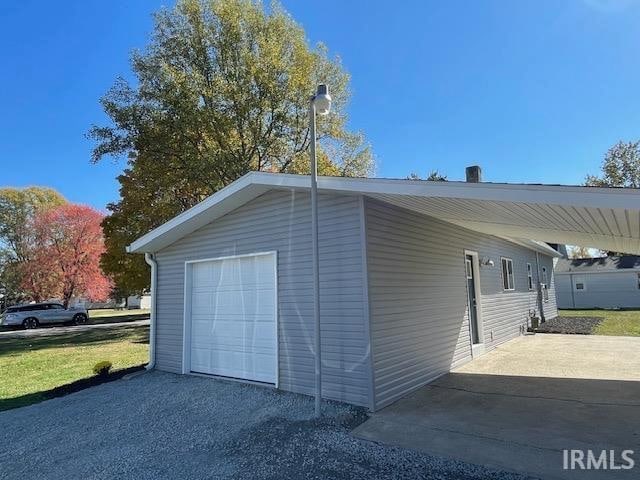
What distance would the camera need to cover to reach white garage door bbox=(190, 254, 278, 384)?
6.64 m

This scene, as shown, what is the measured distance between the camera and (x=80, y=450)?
176 inches

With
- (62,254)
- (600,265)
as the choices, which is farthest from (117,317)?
(600,265)

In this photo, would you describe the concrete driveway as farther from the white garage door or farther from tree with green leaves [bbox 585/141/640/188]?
tree with green leaves [bbox 585/141/640/188]

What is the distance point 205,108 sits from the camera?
14266 mm

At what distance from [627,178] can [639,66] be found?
23164 mm

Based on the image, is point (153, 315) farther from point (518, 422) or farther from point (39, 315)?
point (39, 315)

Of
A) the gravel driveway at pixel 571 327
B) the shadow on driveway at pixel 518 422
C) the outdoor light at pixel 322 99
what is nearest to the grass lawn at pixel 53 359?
the shadow on driveway at pixel 518 422

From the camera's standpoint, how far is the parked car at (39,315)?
22.2 metres

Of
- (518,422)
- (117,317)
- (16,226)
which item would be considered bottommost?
(117,317)

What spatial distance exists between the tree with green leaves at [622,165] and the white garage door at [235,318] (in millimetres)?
29932

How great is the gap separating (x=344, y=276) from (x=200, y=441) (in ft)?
8.69

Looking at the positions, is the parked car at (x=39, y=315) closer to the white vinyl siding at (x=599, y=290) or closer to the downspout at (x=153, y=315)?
the downspout at (x=153, y=315)

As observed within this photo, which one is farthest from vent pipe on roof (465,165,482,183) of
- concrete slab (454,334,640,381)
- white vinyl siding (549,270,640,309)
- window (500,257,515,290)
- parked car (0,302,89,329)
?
parked car (0,302,89,329)

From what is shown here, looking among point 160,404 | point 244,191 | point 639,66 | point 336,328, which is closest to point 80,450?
point 160,404
